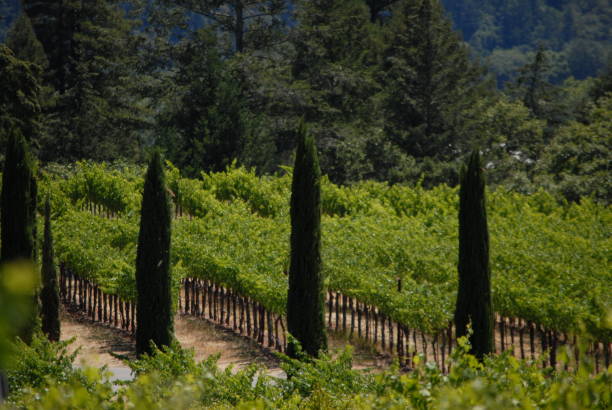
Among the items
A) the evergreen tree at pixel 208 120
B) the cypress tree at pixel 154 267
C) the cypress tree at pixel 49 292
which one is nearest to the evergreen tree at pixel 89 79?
the evergreen tree at pixel 208 120

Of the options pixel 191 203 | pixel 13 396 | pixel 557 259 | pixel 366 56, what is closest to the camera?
pixel 13 396

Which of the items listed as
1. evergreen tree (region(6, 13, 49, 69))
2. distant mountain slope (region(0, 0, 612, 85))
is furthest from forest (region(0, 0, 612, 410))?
distant mountain slope (region(0, 0, 612, 85))

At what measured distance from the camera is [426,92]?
39.4 meters

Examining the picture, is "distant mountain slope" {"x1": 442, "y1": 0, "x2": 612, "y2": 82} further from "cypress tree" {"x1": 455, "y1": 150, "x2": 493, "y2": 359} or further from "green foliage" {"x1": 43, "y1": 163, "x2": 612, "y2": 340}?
"cypress tree" {"x1": 455, "y1": 150, "x2": 493, "y2": 359}

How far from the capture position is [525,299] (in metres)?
13.1

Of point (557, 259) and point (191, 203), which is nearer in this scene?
point (557, 259)

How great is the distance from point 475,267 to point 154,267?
18.8ft

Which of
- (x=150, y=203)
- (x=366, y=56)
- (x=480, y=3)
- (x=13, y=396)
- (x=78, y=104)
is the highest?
(x=480, y=3)

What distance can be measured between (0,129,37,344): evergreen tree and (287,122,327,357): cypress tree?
5173 millimetres

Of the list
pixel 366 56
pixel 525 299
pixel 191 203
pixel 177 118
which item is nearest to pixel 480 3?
pixel 366 56

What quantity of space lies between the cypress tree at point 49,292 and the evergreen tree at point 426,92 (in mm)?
27338

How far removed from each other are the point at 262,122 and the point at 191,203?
11905mm

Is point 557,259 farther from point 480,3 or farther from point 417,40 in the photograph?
point 480,3

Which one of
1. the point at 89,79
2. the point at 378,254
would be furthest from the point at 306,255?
the point at 89,79
